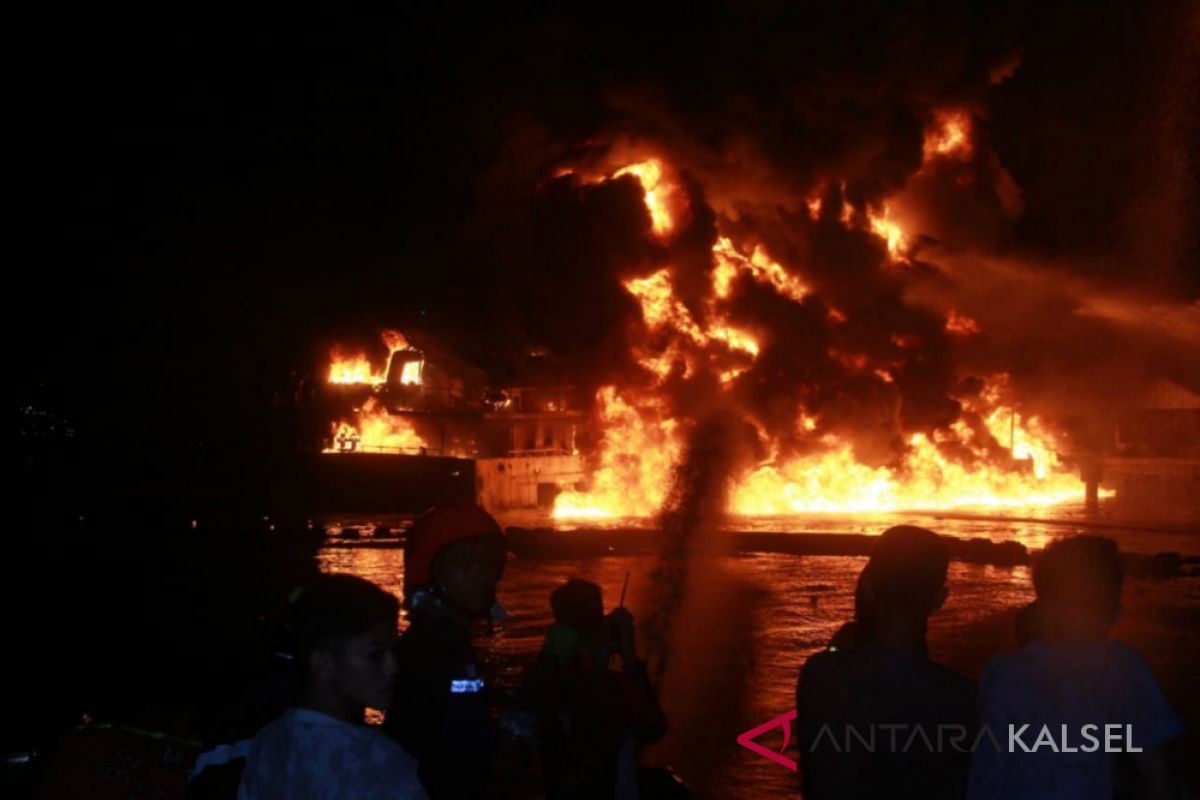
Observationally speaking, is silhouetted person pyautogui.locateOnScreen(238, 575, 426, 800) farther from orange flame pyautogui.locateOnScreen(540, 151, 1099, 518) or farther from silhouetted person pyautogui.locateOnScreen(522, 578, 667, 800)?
orange flame pyautogui.locateOnScreen(540, 151, 1099, 518)

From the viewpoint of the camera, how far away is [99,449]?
1436 inches

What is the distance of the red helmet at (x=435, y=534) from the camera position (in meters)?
3.57

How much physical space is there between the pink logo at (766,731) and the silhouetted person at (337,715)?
237 inches

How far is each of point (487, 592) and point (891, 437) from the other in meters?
38.8

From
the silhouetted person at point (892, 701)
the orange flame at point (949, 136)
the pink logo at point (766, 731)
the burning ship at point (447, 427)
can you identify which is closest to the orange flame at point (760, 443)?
the burning ship at point (447, 427)

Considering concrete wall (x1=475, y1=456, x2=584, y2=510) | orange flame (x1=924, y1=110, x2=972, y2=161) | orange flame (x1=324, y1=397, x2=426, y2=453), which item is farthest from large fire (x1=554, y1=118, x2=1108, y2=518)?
orange flame (x1=324, y1=397, x2=426, y2=453)

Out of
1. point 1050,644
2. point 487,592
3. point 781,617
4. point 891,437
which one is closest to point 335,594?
point 487,592

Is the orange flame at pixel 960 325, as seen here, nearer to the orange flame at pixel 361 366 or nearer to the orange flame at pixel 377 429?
the orange flame at pixel 377 429

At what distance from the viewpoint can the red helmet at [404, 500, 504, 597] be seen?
141 inches

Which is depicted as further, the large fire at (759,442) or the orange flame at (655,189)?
the orange flame at (655,189)

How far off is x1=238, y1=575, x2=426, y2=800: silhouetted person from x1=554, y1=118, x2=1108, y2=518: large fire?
34172 millimetres

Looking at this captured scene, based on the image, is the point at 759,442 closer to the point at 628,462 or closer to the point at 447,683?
the point at 628,462

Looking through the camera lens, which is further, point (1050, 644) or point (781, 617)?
point (781, 617)

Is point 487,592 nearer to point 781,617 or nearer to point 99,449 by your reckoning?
point 781,617
